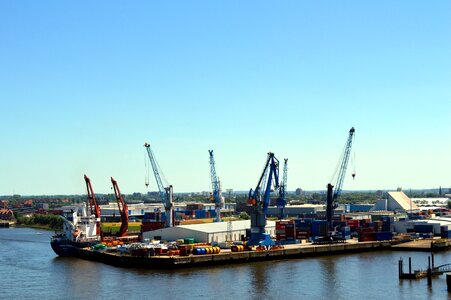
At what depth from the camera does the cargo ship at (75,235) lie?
63906 mm

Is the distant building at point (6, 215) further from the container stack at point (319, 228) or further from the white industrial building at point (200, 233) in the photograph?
the container stack at point (319, 228)

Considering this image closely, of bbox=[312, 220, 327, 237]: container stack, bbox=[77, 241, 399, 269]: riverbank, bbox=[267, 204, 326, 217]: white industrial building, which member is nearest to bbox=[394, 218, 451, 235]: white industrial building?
bbox=[77, 241, 399, 269]: riverbank

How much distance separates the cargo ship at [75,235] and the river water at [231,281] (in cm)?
464

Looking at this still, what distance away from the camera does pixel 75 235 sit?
215 feet

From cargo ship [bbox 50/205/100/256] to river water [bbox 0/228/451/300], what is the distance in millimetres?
4643

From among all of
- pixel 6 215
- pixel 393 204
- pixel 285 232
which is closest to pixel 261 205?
pixel 285 232

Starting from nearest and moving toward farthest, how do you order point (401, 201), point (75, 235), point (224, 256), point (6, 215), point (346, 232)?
point (224, 256), point (75, 235), point (346, 232), point (401, 201), point (6, 215)

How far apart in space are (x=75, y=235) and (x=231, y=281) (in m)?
26.4

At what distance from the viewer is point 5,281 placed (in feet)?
151

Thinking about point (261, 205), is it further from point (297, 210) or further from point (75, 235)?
point (297, 210)

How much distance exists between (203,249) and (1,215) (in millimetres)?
112439

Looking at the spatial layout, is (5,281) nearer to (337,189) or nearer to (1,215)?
(337,189)

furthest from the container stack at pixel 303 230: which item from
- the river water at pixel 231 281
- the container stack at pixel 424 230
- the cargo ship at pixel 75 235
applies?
the cargo ship at pixel 75 235

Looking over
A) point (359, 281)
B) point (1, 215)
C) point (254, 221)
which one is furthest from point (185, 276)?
point (1, 215)
